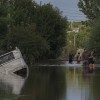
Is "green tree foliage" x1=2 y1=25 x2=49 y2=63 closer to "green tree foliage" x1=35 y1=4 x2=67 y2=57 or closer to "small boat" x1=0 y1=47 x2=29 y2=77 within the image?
"green tree foliage" x1=35 y1=4 x2=67 y2=57

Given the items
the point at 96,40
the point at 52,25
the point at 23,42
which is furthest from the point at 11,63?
the point at 52,25

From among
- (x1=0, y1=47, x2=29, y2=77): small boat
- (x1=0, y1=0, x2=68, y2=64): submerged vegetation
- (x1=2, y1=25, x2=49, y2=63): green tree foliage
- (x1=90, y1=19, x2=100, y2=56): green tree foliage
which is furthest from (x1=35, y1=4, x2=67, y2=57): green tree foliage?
(x1=0, y1=47, x2=29, y2=77): small boat

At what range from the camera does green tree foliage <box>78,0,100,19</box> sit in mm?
102794

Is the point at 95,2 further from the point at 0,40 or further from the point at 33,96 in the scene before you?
the point at 33,96

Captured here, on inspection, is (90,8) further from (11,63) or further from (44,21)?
(11,63)

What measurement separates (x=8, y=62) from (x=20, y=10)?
5119 centimetres

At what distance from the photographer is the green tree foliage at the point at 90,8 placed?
103 m

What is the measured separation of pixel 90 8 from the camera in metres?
105

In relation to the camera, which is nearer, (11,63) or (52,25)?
(11,63)

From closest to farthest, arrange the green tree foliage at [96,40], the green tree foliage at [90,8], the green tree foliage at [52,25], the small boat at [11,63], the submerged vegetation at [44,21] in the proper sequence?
the small boat at [11,63], the green tree foliage at [96,40], the submerged vegetation at [44,21], the green tree foliage at [52,25], the green tree foliage at [90,8]

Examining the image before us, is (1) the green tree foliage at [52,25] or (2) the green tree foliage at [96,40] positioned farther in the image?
(1) the green tree foliage at [52,25]

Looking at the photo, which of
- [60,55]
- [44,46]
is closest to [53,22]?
[60,55]

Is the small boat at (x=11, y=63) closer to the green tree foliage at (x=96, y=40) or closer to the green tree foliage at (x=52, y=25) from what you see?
the green tree foliage at (x=96, y=40)

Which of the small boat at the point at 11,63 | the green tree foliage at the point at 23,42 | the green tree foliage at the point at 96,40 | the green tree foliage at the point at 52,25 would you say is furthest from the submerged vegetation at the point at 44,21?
the small boat at the point at 11,63
